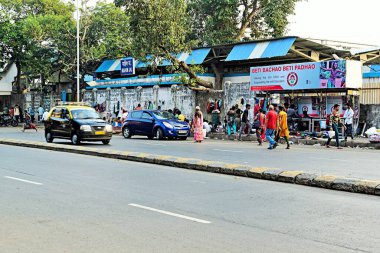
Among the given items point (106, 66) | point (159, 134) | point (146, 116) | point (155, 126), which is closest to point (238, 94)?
point (146, 116)

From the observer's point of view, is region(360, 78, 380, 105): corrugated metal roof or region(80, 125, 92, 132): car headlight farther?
region(360, 78, 380, 105): corrugated metal roof

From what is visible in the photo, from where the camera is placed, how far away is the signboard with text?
76.2 ft

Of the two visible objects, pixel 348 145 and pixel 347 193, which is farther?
pixel 348 145

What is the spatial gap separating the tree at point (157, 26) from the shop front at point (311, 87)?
17.0 ft

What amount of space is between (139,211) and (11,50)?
42.4 metres

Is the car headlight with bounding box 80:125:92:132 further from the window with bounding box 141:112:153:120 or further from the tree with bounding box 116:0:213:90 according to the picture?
the tree with bounding box 116:0:213:90

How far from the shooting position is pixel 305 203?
8.08m

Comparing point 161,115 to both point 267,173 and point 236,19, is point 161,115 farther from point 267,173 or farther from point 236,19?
point 236,19

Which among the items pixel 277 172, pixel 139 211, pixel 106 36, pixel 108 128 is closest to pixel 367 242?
pixel 139 211

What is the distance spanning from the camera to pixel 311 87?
80.2 ft

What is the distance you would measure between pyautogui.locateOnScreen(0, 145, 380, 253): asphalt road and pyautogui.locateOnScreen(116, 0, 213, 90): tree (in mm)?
18041

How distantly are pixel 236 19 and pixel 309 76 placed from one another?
17274 mm

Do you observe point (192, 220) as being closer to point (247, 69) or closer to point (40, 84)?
point (247, 69)

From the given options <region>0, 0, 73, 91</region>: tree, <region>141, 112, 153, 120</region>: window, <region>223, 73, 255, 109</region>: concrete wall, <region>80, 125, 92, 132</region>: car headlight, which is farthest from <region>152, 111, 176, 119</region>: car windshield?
<region>0, 0, 73, 91</region>: tree
